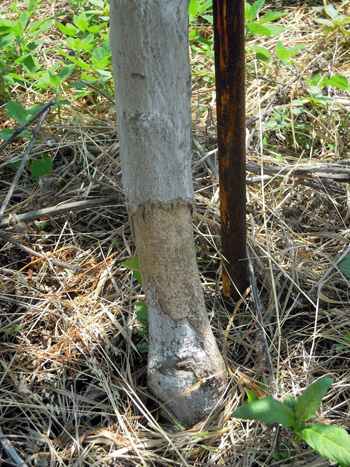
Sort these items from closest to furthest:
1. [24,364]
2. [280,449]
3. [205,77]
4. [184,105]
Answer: [184,105] → [280,449] → [24,364] → [205,77]

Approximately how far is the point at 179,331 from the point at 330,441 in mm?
516

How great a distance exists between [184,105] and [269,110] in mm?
1233

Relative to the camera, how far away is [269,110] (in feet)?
7.29

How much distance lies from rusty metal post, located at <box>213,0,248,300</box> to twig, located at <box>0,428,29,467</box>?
87 cm

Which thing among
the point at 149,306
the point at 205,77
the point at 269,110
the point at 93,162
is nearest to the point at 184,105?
the point at 149,306

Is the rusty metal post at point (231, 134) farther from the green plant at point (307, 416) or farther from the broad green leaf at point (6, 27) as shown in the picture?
the broad green leaf at point (6, 27)

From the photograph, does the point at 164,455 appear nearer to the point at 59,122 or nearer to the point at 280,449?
the point at 280,449

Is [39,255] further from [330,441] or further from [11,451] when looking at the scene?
[330,441]

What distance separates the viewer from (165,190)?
47.0 inches

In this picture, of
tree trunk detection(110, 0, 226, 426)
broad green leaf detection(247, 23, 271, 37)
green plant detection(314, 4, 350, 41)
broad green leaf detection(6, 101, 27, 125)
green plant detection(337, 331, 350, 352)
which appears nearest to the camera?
tree trunk detection(110, 0, 226, 426)

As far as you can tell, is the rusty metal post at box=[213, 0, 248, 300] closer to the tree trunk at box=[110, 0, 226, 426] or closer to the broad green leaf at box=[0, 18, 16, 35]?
the tree trunk at box=[110, 0, 226, 426]

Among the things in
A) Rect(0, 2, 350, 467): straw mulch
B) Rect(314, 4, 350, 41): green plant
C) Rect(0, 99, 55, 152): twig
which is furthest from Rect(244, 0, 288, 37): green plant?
Rect(0, 99, 55, 152): twig

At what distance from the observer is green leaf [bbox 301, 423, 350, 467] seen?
3.37 feet

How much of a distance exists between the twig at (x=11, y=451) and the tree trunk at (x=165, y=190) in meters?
0.44
